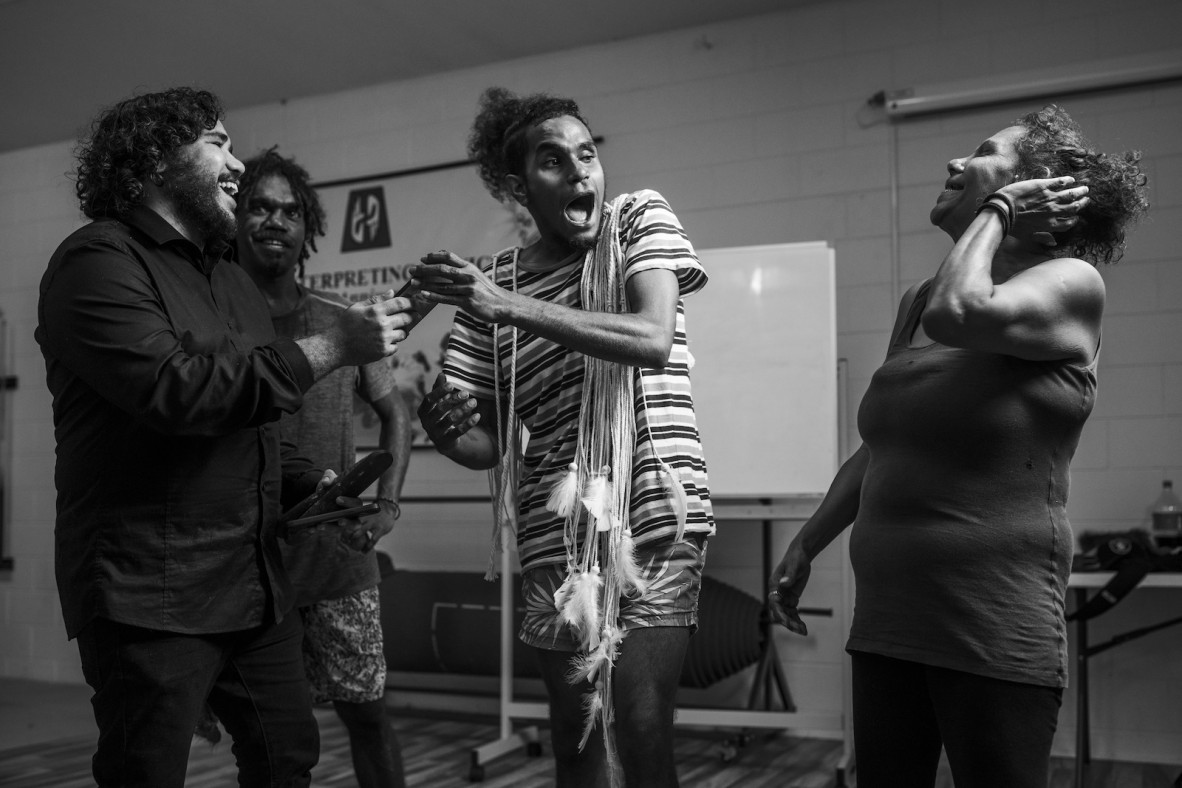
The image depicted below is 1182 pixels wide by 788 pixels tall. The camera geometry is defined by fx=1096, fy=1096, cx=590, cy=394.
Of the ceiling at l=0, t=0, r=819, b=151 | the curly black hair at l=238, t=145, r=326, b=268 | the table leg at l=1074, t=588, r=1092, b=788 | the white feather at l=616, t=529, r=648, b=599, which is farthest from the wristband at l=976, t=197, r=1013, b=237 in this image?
the ceiling at l=0, t=0, r=819, b=151

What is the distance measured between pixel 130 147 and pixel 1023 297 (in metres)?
1.35

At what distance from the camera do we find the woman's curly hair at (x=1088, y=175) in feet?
4.91

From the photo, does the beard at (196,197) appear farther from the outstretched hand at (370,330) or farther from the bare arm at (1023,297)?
the bare arm at (1023,297)

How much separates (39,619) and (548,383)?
515cm

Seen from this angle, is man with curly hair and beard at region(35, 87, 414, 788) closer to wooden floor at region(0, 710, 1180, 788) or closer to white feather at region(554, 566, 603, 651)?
white feather at region(554, 566, 603, 651)

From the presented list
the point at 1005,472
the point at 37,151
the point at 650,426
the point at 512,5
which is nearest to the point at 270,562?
the point at 650,426

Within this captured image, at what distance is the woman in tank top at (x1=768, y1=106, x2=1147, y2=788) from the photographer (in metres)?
1.36

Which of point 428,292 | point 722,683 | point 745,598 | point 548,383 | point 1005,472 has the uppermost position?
point 428,292

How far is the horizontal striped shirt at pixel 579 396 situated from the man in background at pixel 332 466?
2.18 ft

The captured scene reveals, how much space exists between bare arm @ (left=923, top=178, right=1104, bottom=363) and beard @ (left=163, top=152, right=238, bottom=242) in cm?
112

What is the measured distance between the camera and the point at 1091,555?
11.4 feet

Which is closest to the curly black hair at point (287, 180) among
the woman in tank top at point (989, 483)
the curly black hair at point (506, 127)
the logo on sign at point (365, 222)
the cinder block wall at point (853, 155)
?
the curly black hair at point (506, 127)

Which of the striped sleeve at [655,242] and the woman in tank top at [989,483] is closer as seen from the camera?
the woman in tank top at [989,483]

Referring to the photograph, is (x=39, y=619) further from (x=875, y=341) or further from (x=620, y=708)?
(x=620, y=708)
